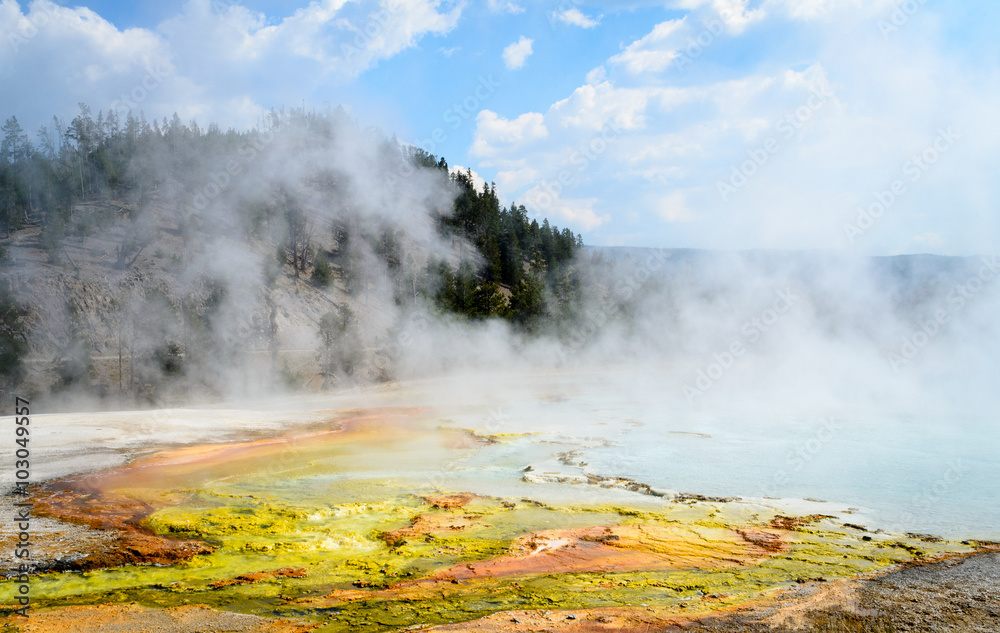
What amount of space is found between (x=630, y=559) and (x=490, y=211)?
39.9 meters

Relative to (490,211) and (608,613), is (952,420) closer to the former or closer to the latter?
(608,613)

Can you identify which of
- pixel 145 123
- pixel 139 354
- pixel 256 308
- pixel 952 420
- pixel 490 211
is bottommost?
pixel 952 420

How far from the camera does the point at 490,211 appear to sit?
144 feet

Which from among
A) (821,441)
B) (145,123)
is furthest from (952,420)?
(145,123)

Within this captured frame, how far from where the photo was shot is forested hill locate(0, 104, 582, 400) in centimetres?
2441

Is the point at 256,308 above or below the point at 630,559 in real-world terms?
above
